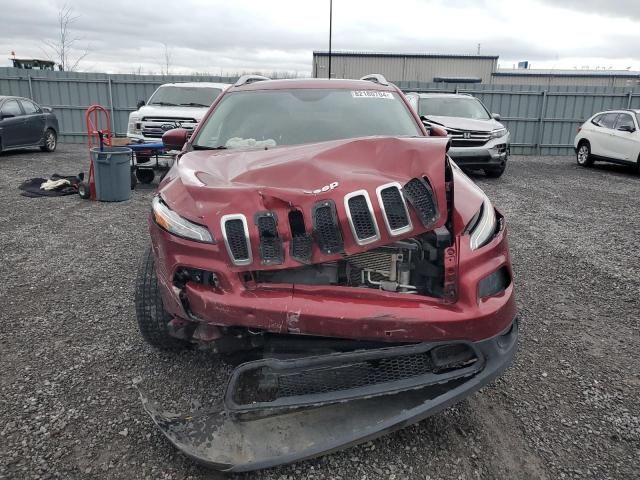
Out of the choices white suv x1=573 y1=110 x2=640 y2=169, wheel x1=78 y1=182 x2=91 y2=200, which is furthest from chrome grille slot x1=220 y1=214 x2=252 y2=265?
white suv x1=573 y1=110 x2=640 y2=169

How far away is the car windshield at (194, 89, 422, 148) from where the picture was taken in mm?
3416

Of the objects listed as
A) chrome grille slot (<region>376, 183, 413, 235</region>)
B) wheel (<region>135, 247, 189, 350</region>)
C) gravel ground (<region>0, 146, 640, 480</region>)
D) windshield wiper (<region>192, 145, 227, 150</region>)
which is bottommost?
gravel ground (<region>0, 146, 640, 480</region>)

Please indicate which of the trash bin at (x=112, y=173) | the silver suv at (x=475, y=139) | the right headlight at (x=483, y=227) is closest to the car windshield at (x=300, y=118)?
the right headlight at (x=483, y=227)

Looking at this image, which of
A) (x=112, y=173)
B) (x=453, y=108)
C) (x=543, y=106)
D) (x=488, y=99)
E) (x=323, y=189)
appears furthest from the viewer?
(x=488, y=99)

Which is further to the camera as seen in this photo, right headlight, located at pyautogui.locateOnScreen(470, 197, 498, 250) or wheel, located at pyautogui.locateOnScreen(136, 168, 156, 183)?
wheel, located at pyautogui.locateOnScreen(136, 168, 156, 183)

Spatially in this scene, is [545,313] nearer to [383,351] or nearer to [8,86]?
[383,351]

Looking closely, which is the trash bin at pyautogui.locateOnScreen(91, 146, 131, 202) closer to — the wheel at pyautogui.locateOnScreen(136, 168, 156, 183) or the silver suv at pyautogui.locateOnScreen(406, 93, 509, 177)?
the wheel at pyautogui.locateOnScreen(136, 168, 156, 183)

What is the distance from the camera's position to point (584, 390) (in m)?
2.76

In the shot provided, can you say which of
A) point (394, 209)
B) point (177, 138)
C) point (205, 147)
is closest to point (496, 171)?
point (177, 138)

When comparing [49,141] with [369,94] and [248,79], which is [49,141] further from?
[369,94]

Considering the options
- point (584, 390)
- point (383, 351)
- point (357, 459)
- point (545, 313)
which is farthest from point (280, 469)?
point (545, 313)

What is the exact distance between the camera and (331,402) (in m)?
2.04

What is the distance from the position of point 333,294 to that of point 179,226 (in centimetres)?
77

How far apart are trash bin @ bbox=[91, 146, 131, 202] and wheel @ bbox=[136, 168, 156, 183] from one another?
1485 mm
